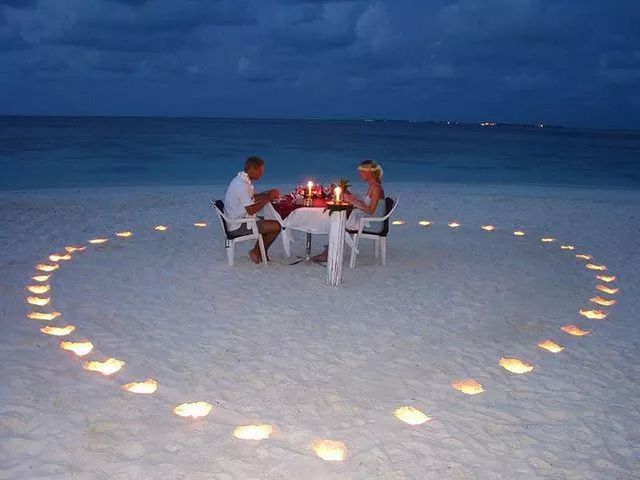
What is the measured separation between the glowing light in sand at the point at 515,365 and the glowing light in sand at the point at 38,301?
4.40 meters

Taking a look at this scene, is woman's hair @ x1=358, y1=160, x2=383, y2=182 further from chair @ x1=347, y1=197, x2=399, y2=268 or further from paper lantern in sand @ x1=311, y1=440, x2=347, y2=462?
paper lantern in sand @ x1=311, y1=440, x2=347, y2=462

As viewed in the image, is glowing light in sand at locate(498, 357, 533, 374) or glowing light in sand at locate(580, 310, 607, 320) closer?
glowing light in sand at locate(498, 357, 533, 374)

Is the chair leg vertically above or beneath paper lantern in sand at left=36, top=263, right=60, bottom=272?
above

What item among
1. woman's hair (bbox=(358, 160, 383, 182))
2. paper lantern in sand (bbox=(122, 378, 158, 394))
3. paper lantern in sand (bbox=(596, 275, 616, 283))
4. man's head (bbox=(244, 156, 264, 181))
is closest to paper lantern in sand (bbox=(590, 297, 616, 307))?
paper lantern in sand (bbox=(596, 275, 616, 283))

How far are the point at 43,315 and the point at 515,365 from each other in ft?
14.1

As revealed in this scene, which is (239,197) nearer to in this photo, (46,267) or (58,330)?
(46,267)

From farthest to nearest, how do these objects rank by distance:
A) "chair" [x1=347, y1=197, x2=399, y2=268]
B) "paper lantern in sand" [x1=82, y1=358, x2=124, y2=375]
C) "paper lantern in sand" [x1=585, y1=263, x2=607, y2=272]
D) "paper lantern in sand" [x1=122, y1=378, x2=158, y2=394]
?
"paper lantern in sand" [x1=585, y1=263, x2=607, y2=272] → "chair" [x1=347, y1=197, x2=399, y2=268] → "paper lantern in sand" [x1=82, y1=358, x2=124, y2=375] → "paper lantern in sand" [x1=122, y1=378, x2=158, y2=394]

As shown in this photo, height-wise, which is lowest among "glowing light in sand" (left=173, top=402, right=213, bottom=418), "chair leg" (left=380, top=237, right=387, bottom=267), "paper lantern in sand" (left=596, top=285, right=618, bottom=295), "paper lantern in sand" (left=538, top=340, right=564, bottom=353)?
"glowing light in sand" (left=173, top=402, right=213, bottom=418)

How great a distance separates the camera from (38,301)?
5.93 metres

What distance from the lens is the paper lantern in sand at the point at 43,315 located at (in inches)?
215

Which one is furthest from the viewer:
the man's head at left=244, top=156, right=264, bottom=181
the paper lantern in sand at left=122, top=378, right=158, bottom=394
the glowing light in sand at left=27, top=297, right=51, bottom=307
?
the man's head at left=244, top=156, right=264, bottom=181

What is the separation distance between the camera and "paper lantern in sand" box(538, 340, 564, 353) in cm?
508

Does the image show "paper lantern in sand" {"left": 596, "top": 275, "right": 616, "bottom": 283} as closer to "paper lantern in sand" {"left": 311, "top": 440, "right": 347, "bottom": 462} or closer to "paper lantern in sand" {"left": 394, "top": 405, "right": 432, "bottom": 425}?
"paper lantern in sand" {"left": 394, "top": 405, "right": 432, "bottom": 425}

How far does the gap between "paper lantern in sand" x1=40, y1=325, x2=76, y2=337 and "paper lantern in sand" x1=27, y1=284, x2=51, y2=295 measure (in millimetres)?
1124
